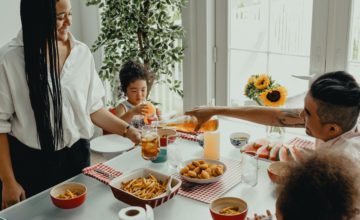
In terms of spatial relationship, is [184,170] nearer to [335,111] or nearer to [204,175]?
[204,175]

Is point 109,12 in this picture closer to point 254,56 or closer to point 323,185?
point 254,56

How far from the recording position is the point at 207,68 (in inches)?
134

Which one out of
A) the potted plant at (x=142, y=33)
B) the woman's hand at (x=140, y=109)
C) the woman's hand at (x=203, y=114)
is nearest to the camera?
the woman's hand at (x=203, y=114)

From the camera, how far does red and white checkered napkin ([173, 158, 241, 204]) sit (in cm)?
170

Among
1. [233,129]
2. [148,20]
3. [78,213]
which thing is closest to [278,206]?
[78,213]

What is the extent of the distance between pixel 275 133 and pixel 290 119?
0.56ft

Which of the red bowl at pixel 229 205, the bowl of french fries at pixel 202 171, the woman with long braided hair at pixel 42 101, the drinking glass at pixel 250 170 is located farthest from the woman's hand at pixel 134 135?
the red bowl at pixel 229 205

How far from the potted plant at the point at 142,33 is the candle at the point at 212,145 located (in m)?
1.28

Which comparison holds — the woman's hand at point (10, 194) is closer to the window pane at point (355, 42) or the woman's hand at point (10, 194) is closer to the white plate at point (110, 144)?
the white plate at point (110, 144)

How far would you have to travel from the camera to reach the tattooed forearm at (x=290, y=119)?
2.07 meters

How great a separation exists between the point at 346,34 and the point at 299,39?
33 centimetres

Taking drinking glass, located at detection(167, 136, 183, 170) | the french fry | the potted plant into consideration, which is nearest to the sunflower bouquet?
drinking glass, located at detection(167, 136, 183, 170)

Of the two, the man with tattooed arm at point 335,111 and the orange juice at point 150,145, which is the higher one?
the man with tattooed arm at point 335,111

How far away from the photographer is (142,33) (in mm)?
3336
